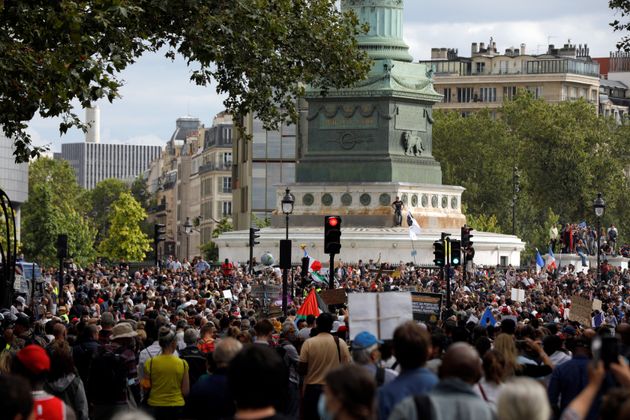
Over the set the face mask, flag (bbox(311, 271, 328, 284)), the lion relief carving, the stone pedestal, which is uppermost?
the lion relief carving

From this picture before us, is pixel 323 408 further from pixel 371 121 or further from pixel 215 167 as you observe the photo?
pixel 215 167

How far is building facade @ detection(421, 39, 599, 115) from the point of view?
156m

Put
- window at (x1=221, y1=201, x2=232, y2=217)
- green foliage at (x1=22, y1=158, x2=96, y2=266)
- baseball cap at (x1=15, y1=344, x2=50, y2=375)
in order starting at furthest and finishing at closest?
window at (x1=221, y1=201, x2=232, y2=217)
green foliage at (x1=22, y1=158, x2=96, y2=266)
baseball cap at (x1=15, y1=344, x2=50, y2=375)

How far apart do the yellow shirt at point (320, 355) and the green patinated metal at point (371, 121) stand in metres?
57.2

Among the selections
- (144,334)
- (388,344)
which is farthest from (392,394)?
(144,334)

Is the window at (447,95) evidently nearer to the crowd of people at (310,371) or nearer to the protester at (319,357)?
the crowd of people at (310,371)

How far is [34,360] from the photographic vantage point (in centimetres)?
1292

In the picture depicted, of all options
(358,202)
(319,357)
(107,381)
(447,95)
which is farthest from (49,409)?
(447,95)

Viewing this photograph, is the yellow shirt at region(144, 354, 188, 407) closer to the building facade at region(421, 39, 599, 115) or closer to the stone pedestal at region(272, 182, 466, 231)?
the stone pedestal at region(272, 182, 466, 231)

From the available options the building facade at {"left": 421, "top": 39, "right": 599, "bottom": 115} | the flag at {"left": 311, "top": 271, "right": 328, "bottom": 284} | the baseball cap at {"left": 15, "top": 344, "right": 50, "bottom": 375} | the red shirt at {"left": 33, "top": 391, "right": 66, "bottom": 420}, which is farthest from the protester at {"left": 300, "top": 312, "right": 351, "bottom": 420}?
the building facade at {"left": 421, "top": 39, "right": 599, "bottom": 115}

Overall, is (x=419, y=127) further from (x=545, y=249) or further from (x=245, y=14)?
(x=245, y=14)

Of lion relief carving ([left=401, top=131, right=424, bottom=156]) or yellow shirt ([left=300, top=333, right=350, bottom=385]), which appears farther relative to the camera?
lion relief carving ([left=401, top=131, right=424, bottom=156])

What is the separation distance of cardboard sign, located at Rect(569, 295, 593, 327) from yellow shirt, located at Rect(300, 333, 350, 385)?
1236 cm

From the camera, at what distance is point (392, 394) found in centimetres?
1146
